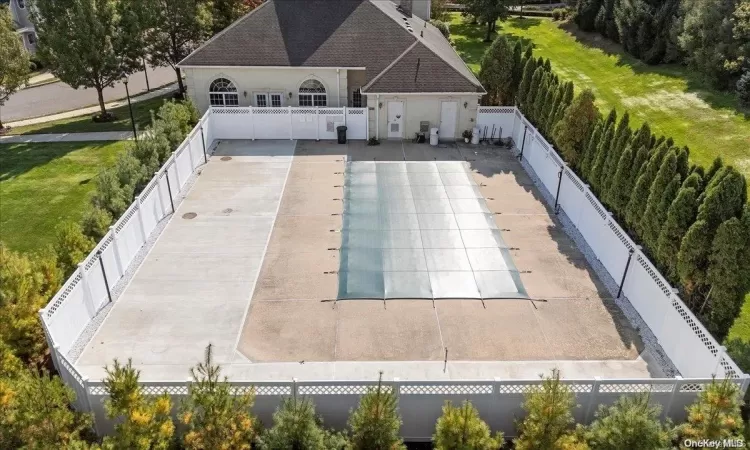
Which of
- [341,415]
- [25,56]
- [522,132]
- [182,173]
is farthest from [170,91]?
[341,415]

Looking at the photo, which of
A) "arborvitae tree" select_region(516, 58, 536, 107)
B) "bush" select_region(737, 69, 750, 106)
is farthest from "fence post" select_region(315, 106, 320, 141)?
"bush" select_region(737, 69, 750, 106)

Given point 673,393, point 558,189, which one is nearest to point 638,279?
point 673,393

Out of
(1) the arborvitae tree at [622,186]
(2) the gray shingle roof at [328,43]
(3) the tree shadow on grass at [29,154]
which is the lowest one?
(3) the tree shadow on grass at [29,154]

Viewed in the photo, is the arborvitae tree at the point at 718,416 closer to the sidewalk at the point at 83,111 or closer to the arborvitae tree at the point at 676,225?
the arborvitae tree at the point at 676,225

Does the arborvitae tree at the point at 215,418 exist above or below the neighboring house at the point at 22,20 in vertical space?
below

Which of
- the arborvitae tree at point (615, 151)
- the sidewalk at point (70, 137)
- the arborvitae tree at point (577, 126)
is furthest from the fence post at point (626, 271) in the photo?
the sidewalk at point (70, 137)

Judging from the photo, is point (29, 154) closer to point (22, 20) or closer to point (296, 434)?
point (296, 434)
